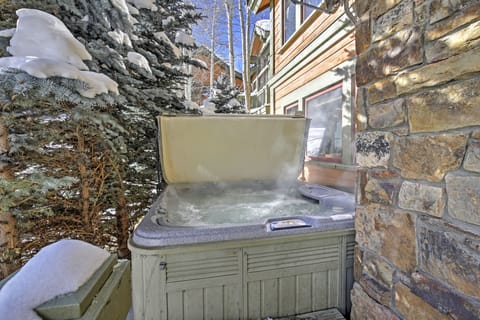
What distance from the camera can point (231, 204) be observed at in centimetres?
330

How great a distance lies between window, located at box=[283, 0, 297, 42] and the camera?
16.1 ft

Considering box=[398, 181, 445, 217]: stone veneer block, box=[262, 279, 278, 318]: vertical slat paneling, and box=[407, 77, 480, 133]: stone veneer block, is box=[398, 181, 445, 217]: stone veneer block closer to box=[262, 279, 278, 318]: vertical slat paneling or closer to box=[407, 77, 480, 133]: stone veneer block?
box=[407, 77, 480, 133]: stone veneer block

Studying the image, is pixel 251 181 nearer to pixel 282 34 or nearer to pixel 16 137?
pixel 16 137

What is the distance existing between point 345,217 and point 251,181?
2.20 m

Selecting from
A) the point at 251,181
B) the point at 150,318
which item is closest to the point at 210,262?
the point at 150,318

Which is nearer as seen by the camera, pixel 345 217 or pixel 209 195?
pixel 345 217

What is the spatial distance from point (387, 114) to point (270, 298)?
1267 millimetres

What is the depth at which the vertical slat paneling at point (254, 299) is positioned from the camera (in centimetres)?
152

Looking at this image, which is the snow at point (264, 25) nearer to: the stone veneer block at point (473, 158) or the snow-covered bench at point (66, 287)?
the stone veneer block at point (473, 158)

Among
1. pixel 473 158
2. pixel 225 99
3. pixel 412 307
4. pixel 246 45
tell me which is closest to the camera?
pixel 473 158

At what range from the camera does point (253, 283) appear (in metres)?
1.53

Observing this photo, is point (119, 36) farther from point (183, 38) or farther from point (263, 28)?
point (263, 28)

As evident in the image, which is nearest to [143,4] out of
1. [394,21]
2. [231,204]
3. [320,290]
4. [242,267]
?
[231,204]

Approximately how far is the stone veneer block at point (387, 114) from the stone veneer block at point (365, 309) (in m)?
0.94
